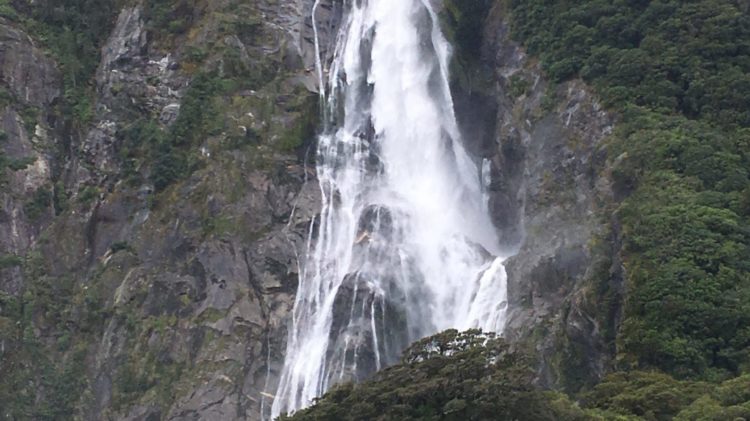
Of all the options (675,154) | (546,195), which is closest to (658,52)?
(675,154)

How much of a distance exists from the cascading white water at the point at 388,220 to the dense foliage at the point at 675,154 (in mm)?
5282

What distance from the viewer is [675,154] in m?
40.2

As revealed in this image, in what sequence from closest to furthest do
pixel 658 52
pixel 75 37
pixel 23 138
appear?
pixel 658 52
pixel 23 138
pixel 75 37

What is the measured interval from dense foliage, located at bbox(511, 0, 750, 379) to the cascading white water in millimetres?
5282

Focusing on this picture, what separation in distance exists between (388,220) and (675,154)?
11.5 metres

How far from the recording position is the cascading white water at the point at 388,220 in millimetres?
42438

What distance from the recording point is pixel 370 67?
5175cm

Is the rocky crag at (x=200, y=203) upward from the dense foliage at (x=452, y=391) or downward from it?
upward

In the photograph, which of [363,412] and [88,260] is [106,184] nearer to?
[88,260]

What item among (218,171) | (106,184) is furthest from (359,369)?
(106,184)

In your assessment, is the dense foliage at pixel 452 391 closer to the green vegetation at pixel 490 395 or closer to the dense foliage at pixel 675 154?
the green vegetation at pixel 490 395

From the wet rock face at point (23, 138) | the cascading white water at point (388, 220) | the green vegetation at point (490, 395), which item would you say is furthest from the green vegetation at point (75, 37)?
the green vegetation at point (490, 395)

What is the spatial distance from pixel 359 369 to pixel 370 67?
15404mm

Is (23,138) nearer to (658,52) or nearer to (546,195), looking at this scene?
(546,195)
